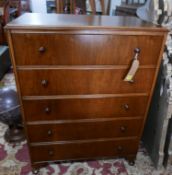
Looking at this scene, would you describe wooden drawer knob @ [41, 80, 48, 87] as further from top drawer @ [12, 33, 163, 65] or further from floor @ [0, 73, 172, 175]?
floor @ [0, 73, 172, 175]

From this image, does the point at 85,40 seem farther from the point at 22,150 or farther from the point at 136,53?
the point at 22,150

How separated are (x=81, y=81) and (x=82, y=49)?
0.19 m

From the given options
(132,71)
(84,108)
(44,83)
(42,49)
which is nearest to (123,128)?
(84,108)

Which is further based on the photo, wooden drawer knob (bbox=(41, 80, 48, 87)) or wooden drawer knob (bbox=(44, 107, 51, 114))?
wooden drawer knob (bbox=(44, 107, 51, 114))

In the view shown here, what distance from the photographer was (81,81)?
1094 millimetres

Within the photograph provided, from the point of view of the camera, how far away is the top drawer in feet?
3.09

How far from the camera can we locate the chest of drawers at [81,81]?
96cm

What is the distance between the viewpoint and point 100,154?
144cm

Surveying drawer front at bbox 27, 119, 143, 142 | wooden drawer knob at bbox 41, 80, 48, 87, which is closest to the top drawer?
wooden drawer knob at bbox 41, 80, 48, 87

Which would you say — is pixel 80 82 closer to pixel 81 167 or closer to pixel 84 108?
pixel 84 108

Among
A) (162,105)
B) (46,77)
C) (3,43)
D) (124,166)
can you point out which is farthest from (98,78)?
(3,43)

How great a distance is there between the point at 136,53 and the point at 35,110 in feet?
2.21

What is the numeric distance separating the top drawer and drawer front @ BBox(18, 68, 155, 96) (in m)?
0.06

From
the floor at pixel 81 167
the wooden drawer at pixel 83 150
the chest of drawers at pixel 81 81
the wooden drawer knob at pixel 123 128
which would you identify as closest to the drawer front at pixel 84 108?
the chest of drawers at pixel 81 81
